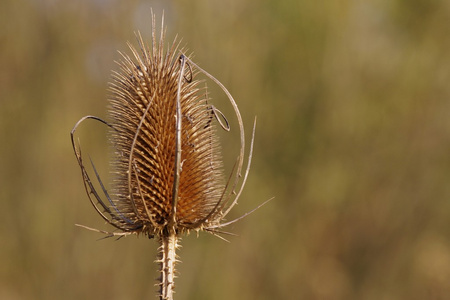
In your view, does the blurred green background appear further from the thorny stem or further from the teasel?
the thorny stem

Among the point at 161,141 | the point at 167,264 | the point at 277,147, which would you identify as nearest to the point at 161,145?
the point at 161,141

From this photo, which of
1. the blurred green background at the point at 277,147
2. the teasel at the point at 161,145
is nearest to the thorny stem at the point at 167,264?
the teasel at the point at 161,145

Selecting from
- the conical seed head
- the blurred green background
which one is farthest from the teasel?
the blurred green background

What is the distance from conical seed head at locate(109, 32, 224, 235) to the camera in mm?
3088

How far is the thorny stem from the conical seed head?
0.08 metres

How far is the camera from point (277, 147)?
9.76 meters

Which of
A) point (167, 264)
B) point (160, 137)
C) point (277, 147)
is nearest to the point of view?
point (167, 264)

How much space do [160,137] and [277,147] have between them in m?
6.71

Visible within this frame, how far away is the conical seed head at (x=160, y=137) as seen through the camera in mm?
3088

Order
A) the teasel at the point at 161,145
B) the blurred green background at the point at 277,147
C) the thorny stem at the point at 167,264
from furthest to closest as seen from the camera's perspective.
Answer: the blurred green background at the point at 277,147
the teasel at the point at 161,145
the thorny stem at the point at 167,264

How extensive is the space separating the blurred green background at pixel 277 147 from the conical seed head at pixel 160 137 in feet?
18.5

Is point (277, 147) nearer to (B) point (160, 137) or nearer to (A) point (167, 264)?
(B) point (160, 137)

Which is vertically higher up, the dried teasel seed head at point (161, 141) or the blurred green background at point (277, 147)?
the blurred green background at point (277, 147)

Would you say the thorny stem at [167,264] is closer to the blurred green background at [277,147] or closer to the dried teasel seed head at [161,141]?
the dried teasel seed head at [161,141]
